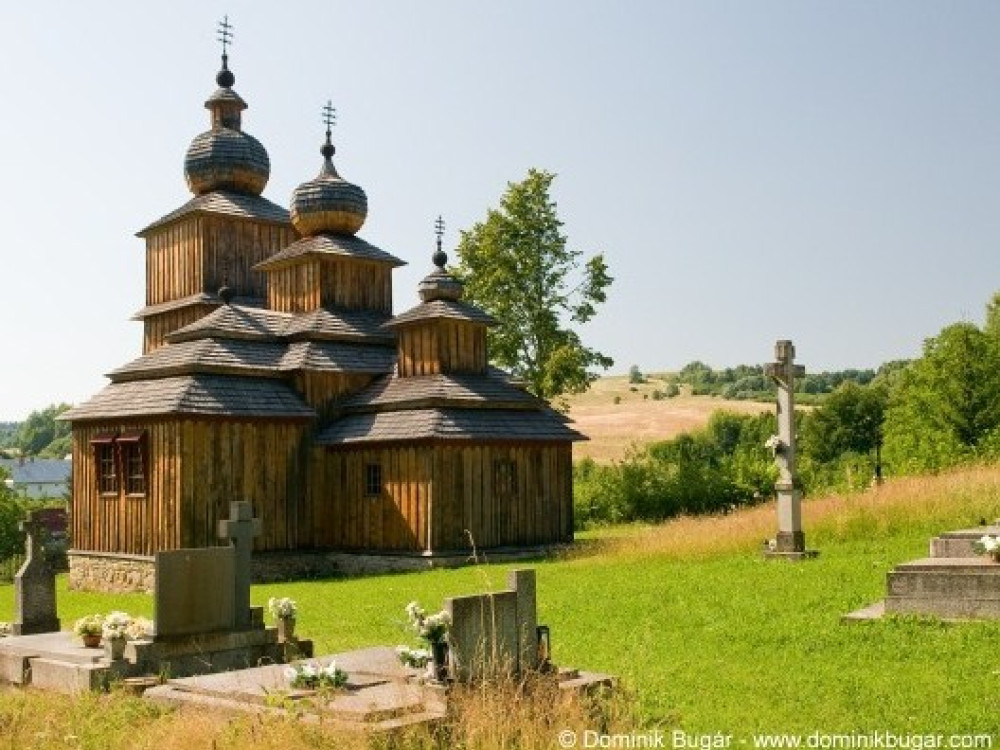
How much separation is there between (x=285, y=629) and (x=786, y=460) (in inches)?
A: 378

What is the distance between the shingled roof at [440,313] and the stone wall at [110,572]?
25.7 ft

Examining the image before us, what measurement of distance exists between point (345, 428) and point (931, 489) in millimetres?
12881

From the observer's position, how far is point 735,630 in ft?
40.0

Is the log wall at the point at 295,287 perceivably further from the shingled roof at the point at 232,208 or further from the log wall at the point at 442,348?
the log wall at the point at 442,348

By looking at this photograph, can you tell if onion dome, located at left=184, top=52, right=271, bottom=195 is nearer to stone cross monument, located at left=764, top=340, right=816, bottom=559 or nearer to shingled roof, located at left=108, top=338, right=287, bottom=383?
shingled roof, located at left=108, top=338, right=287, bottom=383

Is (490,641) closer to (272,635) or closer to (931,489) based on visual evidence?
(272,635)

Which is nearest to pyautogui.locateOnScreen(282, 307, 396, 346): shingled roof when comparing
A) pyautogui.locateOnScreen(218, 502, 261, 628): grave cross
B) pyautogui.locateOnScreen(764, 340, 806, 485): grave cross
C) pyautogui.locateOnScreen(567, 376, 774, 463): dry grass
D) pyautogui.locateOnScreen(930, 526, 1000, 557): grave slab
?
pyautogui.locateOnScreen(764, 340, 806, 485): grave cross

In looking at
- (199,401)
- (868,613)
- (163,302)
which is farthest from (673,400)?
(868,613)

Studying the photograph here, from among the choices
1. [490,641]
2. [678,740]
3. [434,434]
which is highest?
[434,434]

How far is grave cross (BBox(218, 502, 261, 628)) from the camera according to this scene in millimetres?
12039

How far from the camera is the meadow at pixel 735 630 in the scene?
8.40 meters

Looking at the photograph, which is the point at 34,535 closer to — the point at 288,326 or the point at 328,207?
the point at 288,326

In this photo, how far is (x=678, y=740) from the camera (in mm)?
7863

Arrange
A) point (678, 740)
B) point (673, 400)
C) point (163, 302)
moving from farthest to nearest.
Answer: point (673, 400)
point (163, 302)
point (678, 740)
